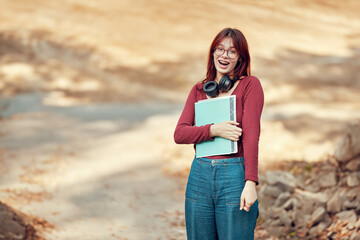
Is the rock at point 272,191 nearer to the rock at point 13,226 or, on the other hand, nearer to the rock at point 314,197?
the rock at point 314,197

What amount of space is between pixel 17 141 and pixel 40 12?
29.2 feet

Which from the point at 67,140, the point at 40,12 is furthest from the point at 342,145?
the point at 40,12

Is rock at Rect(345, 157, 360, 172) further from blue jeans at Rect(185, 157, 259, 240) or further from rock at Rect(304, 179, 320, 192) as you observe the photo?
blue jeans at Rect(185, 157, 259, 240)

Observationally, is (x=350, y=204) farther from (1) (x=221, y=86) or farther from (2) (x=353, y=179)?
(1) (x=221, y=86)

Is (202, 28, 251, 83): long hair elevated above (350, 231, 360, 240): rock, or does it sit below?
above

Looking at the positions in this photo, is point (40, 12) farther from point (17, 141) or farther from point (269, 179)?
point (269, 179)

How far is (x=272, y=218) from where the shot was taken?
211 inches

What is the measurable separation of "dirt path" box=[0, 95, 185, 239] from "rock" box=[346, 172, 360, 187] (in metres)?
2.04

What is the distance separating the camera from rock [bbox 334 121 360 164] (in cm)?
591

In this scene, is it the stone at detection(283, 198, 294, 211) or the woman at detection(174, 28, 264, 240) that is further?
the stone at detection(283, 198, 294, 211)

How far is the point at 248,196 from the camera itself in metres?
2.28

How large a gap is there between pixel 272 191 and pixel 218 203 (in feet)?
11.4

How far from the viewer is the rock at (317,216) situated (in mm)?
5086

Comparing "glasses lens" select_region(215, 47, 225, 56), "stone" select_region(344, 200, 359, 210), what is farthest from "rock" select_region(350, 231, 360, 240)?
"glasses lens" select_region(215, 47, 225, 56)
